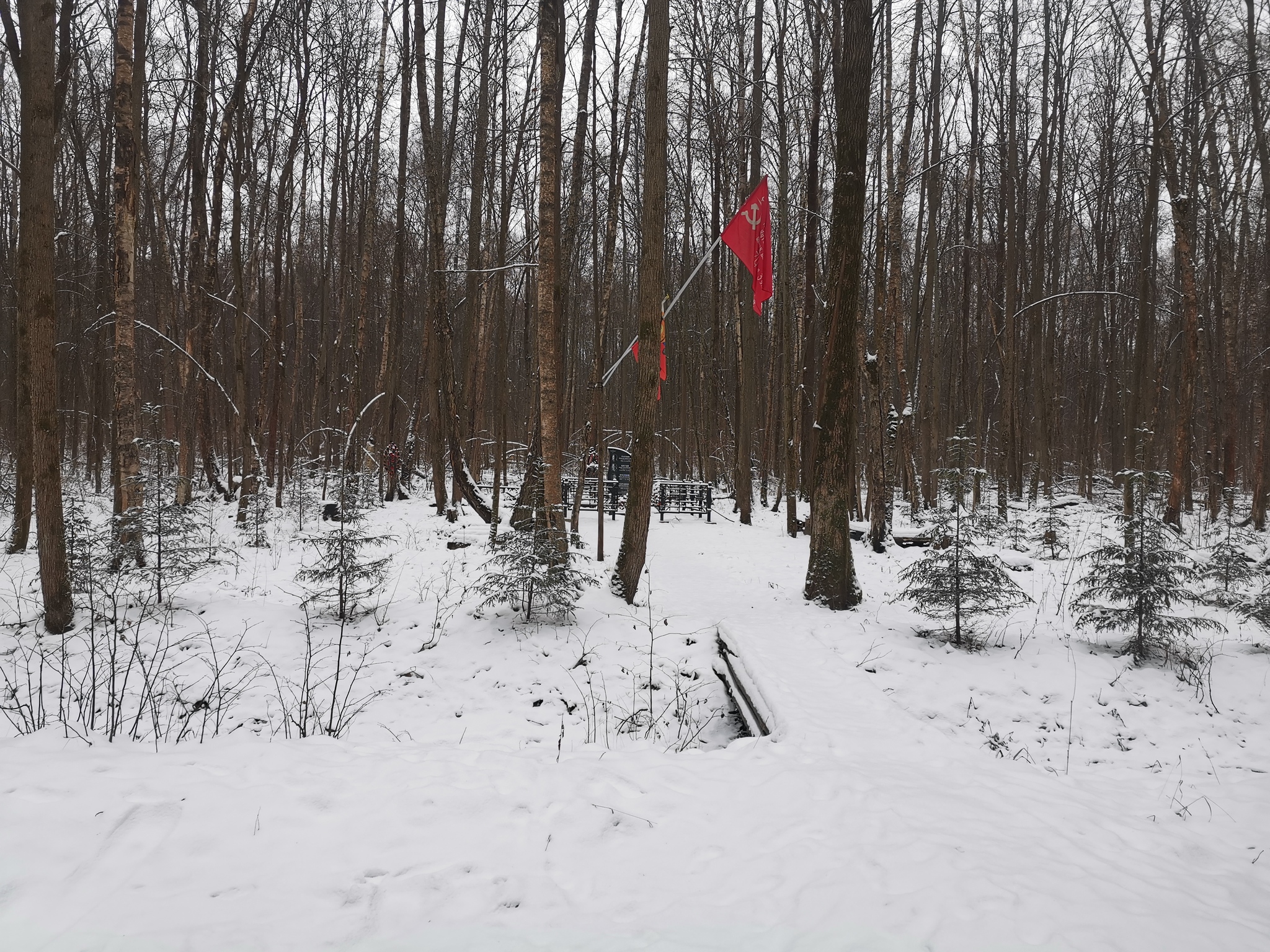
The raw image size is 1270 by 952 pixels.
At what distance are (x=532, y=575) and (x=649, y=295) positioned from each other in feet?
11.6

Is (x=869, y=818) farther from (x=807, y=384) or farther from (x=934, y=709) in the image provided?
(x=807, y=384)

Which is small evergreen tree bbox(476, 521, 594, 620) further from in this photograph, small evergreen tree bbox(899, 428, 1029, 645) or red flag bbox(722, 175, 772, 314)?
red flag bbox(722, 175, 772, 314)

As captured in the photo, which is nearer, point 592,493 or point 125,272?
point 125,272

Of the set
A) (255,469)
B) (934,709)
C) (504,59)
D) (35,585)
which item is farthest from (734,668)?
(504,59)

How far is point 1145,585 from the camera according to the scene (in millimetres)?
5305

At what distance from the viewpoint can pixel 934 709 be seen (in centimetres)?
493

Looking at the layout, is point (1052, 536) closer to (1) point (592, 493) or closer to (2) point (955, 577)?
(2) point (955, 577)

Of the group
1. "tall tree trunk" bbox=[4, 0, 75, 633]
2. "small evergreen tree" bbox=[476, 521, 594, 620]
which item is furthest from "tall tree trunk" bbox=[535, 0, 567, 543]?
"tall tree trunk" bbox=[4, 0, 75, 633]

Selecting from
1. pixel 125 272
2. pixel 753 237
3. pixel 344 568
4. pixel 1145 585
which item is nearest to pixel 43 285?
pixel 125 272

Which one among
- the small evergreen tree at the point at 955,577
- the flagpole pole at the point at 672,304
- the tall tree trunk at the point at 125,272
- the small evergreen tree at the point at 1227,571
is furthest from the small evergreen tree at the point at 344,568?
the small evergreen tree at the point at 1227,571

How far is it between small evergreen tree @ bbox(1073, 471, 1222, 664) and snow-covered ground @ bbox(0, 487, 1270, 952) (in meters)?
0.38

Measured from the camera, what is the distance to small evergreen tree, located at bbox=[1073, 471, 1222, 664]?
207 inches

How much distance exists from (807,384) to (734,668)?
8938 millimetres

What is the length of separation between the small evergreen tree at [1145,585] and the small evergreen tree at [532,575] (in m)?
4.93
